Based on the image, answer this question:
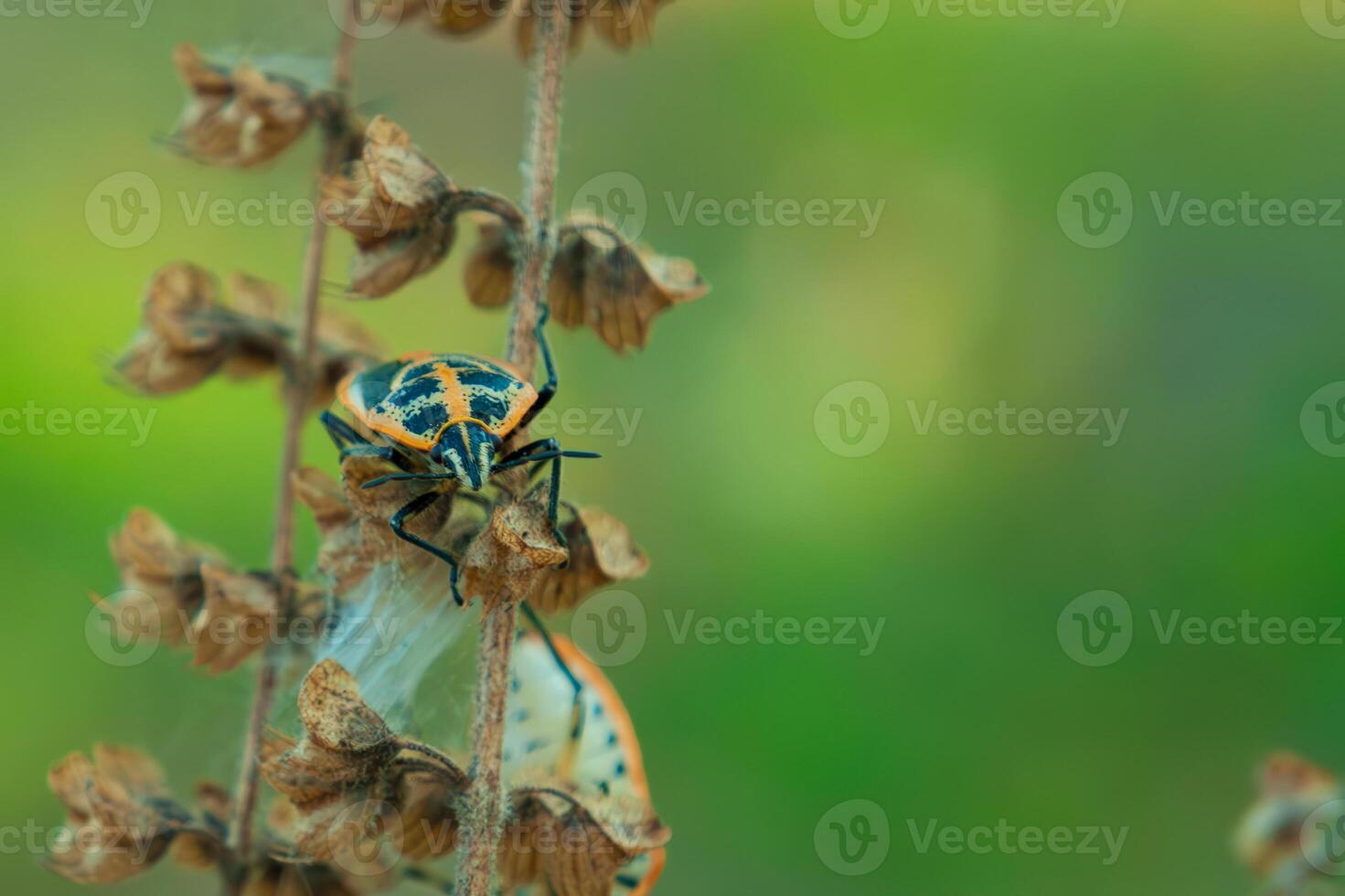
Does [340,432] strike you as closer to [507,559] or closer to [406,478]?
[406,478]

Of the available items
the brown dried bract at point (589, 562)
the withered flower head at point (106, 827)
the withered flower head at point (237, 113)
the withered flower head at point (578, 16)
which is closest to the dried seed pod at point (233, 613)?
the withered flower head at point (106, 827)

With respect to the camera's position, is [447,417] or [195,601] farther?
[195,601]

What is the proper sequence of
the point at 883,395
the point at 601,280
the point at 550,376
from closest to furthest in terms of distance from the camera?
the point at 601,280 → the point at 550,376 → the point at 883,395

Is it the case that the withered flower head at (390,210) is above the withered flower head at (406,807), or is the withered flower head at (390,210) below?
above

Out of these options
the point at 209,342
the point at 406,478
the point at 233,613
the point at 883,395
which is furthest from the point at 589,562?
the point at 883,395

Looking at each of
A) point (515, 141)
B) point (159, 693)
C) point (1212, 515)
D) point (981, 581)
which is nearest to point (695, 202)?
point (515, 141)

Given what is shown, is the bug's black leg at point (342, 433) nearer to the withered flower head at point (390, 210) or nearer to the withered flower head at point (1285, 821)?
the withered flower head at point (390, 210)
